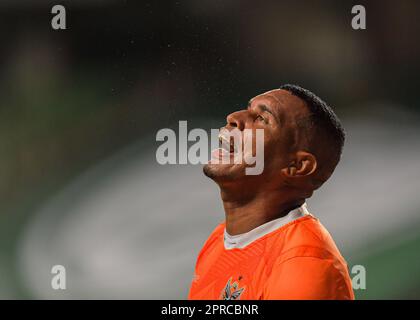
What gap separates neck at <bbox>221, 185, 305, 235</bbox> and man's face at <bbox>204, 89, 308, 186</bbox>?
67 mm

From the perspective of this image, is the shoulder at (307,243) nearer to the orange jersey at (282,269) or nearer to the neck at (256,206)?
the orange jersey at (282,269)

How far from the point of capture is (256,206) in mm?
2314

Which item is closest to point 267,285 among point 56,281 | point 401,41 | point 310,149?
point 310,149

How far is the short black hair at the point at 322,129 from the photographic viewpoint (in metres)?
2.26

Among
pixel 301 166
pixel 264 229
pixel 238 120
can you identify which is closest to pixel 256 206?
pixel 264 229

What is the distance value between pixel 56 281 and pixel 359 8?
2.07 m

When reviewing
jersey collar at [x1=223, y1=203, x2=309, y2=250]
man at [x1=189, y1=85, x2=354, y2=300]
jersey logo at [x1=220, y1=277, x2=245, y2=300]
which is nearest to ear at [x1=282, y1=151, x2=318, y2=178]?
man at [x1=189, y1=85, x2=354, y2=300]

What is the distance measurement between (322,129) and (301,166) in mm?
153

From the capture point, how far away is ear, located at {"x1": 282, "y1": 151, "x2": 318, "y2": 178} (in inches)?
89.0

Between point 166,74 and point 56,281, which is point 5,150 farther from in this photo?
point 166,74

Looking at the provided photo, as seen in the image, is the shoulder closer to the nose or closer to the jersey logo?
the jersey logo

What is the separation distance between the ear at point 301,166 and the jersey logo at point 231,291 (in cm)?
44

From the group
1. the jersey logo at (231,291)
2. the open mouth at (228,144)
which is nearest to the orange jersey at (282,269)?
the jersey logo at (231,291)

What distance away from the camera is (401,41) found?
126 inches
